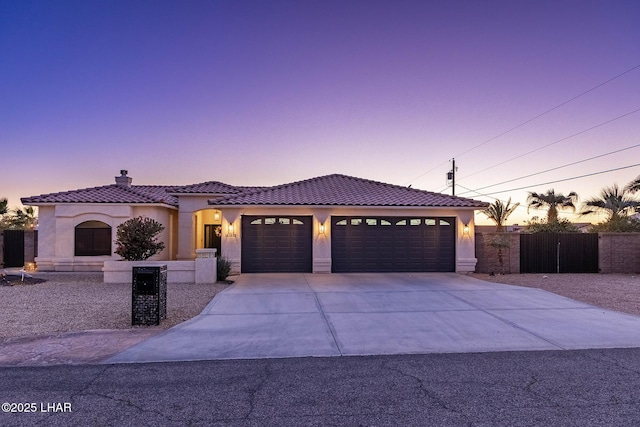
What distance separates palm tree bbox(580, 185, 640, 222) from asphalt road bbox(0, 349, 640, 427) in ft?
75.5

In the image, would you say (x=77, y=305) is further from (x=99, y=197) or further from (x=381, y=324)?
(x=99, y=197)

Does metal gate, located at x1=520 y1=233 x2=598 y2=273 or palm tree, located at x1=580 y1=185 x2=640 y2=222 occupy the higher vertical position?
palm tree, located at x1=580 y1=185 x2=640 y2=222

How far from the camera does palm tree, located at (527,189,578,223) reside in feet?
102

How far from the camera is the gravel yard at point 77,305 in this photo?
8055 millimetres

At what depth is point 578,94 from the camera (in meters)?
19.6

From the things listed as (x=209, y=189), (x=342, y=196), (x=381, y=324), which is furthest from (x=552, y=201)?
(x=381, y=324)

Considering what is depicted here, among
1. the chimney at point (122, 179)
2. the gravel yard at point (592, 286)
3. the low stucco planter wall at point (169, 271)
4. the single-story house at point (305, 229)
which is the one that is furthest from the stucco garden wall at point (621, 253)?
the chimney at point (122, 179)

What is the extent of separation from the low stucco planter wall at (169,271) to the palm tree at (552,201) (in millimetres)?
27737

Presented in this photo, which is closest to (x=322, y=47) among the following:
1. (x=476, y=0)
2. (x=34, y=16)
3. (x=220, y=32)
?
(x=220, y=32)

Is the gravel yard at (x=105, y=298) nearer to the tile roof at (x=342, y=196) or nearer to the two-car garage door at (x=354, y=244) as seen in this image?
the two-car garage door at (x=354, y=244)

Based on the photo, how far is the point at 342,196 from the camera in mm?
18297

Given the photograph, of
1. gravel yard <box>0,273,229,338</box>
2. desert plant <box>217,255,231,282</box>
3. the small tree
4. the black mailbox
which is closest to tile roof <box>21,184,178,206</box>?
the small tree

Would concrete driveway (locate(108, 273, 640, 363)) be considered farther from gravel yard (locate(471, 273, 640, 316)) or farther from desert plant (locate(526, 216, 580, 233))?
desert plant (locate(526, 216, 580, 233))

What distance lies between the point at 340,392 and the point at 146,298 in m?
5.15
